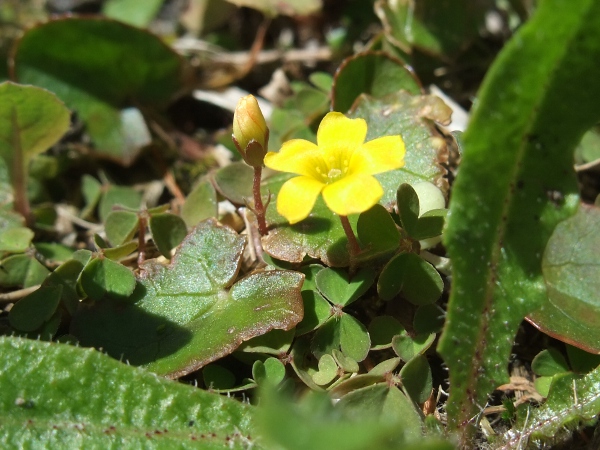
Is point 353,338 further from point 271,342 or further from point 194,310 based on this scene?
point 194,310

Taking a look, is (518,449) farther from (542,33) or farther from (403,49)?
(403,49)

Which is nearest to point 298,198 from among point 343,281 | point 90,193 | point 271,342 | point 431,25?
point 343,281

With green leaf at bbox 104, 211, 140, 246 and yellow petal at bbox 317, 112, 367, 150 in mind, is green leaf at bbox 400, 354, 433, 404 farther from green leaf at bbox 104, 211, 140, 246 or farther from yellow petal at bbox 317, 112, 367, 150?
green leaf at bbox 104, 211, 140, 246

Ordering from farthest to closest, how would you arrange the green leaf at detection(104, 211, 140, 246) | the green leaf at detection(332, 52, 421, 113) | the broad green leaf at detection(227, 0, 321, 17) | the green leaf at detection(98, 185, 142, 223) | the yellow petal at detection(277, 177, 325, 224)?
the broad green leaf at detection(227, 0, 321, 17)
the green leaf at detection(98, 185, 142, 223)
the green leaf at detection(332, 52, 421, 113)
the green leaf at detection(104, 211, 140, 246)
the yellow petal at detection(277, 177, 325, 224)

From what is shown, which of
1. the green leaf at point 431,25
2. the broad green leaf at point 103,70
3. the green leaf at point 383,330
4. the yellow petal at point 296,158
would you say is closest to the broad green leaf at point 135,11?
the broad green leaf at point 103,70

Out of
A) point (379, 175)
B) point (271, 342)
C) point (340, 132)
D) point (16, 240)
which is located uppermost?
point (340, 132)

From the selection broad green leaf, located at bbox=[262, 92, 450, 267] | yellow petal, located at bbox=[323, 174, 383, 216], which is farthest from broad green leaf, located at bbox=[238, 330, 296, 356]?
yellow petal, located at bbox=[323, 174, 383, 216]

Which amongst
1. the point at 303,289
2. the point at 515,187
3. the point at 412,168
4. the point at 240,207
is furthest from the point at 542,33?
the point at 240,207
